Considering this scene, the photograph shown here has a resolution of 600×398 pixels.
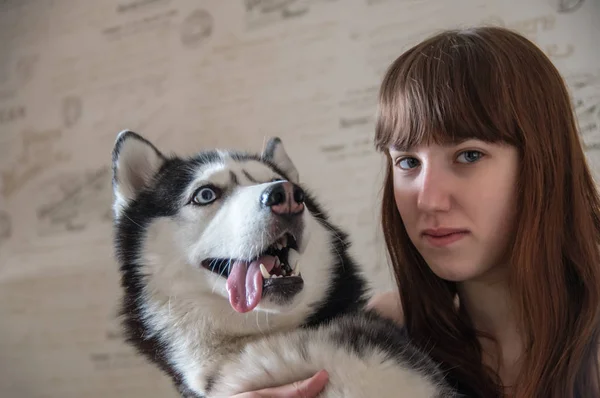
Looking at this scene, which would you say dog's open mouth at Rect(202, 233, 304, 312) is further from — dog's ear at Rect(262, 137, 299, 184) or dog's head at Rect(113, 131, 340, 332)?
dog's ear at Rect(262, 137, 299, 184)

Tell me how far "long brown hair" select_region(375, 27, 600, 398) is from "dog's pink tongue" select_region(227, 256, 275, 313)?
35 centimetres

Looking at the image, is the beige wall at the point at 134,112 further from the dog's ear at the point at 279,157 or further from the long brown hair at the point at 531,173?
the long brown hair at the point at 531,173

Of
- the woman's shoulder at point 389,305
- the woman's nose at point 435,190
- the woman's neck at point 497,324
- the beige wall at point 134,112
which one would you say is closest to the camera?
the woman's nose at point 435,190

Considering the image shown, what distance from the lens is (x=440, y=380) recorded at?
0.89 m

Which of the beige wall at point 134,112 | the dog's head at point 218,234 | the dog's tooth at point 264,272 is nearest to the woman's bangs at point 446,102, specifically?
the dog's head at point 218,234

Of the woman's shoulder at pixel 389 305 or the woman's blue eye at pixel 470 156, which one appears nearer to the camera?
the woman's blue eye at pixel 470 156

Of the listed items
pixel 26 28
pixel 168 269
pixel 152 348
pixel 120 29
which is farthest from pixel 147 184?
pixel 26 28

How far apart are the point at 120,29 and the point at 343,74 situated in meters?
1.02

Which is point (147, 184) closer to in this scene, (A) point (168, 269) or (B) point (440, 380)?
(A) point (168, 269)

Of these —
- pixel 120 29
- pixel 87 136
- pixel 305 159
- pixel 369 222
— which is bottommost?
pixel 369 222

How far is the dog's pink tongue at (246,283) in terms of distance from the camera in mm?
854

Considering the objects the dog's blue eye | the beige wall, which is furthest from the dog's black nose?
the beige wall

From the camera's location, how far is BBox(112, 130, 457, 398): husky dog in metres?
0.86

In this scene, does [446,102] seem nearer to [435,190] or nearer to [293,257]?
[435,190]
